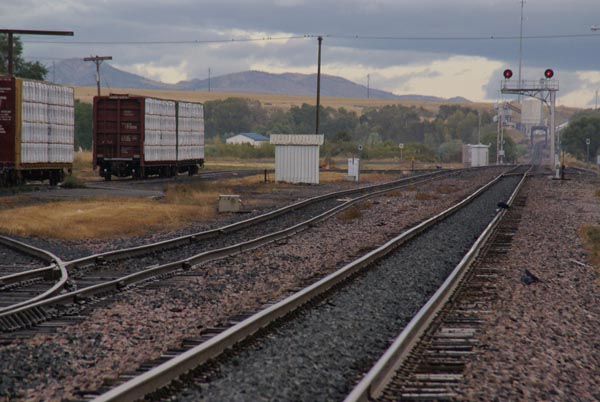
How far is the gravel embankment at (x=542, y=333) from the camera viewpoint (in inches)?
288

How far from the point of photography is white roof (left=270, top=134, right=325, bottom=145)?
4200 centimetres

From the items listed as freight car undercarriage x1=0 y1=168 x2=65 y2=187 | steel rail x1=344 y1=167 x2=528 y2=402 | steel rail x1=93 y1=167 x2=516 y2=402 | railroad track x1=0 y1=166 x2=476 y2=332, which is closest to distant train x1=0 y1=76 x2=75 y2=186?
freight car undercarriage x1=0 y1=168 x2=65 y2=187

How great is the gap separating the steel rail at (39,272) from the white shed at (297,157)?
25.4m

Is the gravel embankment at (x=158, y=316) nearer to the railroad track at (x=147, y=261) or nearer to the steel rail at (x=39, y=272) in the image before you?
the railroad track at (x=147, y=261)

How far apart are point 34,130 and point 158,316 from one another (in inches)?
1037

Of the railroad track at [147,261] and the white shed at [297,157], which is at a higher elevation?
the white shed at [297,157]

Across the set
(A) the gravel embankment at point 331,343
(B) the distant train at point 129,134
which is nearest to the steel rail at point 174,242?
(A) the gravel embankment at point 331,343

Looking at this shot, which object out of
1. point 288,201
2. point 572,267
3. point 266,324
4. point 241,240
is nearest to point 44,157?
point 288,201

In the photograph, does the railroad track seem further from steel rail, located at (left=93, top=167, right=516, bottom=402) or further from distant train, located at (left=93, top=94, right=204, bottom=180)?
distant train, located at (left=93, top=94, right=204, bottom=180)

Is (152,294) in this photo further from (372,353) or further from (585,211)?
(585,211)

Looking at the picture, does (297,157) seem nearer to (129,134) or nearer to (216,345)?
(129,134)

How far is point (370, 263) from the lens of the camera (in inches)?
580

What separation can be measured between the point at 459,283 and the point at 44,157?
26.4 meters

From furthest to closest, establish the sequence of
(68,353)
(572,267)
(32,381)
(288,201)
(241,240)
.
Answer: (288,201) → (241,240) → (572,267) → (68,353) → (32,381)
